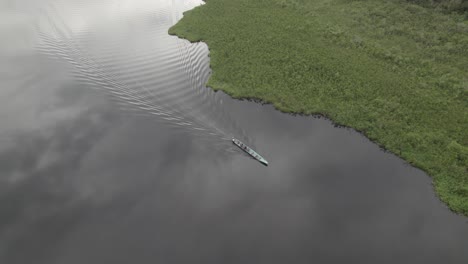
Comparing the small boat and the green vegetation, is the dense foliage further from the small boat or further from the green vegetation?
the small boat

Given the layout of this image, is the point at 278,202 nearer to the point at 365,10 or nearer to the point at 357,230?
the point at 357,230

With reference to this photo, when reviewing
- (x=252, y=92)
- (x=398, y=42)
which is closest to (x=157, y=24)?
(x=252, y=92)

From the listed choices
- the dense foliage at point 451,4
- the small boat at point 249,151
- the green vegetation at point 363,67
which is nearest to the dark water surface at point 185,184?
the small boat at point 249,151

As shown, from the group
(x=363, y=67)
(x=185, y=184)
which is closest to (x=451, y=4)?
(x=363, y=67)

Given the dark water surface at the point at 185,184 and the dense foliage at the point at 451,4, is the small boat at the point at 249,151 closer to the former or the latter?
the dark water surface at the point at 185,184

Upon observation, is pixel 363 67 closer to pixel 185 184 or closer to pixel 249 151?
pixel 249 151

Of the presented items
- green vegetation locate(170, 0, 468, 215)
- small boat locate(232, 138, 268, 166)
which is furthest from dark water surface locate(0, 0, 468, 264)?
green vegetation locate(170, 0, 468, 215)
